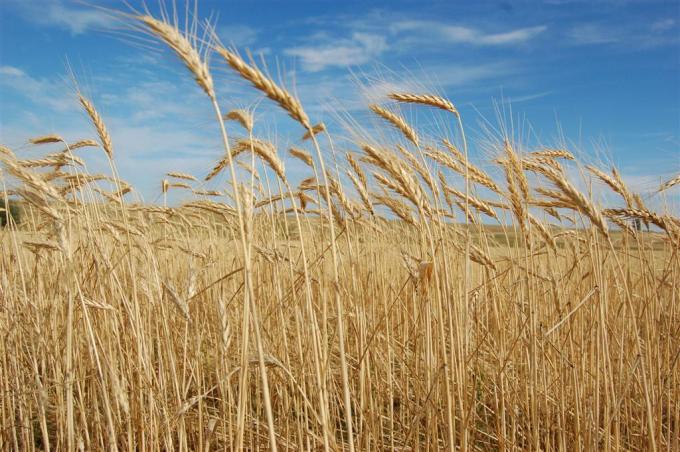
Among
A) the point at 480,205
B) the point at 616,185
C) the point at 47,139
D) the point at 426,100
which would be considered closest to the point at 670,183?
the point at 616,185

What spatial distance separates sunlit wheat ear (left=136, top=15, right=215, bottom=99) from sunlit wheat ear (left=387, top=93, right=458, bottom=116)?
106 centimetres

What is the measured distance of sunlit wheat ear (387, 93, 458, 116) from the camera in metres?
2.02

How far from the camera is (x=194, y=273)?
6.40 feet

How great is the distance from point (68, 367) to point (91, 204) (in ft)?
3.17

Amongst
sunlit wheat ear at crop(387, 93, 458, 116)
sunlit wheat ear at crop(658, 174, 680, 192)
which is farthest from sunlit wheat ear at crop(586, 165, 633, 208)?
sunlit wheat ear at crop(387, 93, 458, 116)

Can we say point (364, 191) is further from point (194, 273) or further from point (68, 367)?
point (68, 367)

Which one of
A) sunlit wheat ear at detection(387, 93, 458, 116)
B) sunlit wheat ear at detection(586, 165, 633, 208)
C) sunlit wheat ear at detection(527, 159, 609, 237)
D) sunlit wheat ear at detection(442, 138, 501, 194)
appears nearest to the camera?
sunlit wheat ear at detection(527, 159, 609, 237)

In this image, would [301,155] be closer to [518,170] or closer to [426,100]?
[426,100]

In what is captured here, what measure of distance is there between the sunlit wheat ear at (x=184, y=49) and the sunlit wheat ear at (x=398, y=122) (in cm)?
97

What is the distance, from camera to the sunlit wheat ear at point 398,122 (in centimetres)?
202

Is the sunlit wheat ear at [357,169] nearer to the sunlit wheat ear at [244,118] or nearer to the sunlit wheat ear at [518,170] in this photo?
the sunlit wheat ear at [518,170]

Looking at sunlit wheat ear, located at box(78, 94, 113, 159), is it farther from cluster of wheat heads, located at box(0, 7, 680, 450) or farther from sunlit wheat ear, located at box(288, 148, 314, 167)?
sunlit wheat ear, located at box(288, 148, 314, 167)

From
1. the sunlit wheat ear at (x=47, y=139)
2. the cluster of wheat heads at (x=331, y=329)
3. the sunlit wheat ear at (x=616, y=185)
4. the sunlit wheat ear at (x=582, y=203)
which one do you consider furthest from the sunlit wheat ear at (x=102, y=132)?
the sunlit wheat ear at (x=616, y=185)

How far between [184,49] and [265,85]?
0.24m
